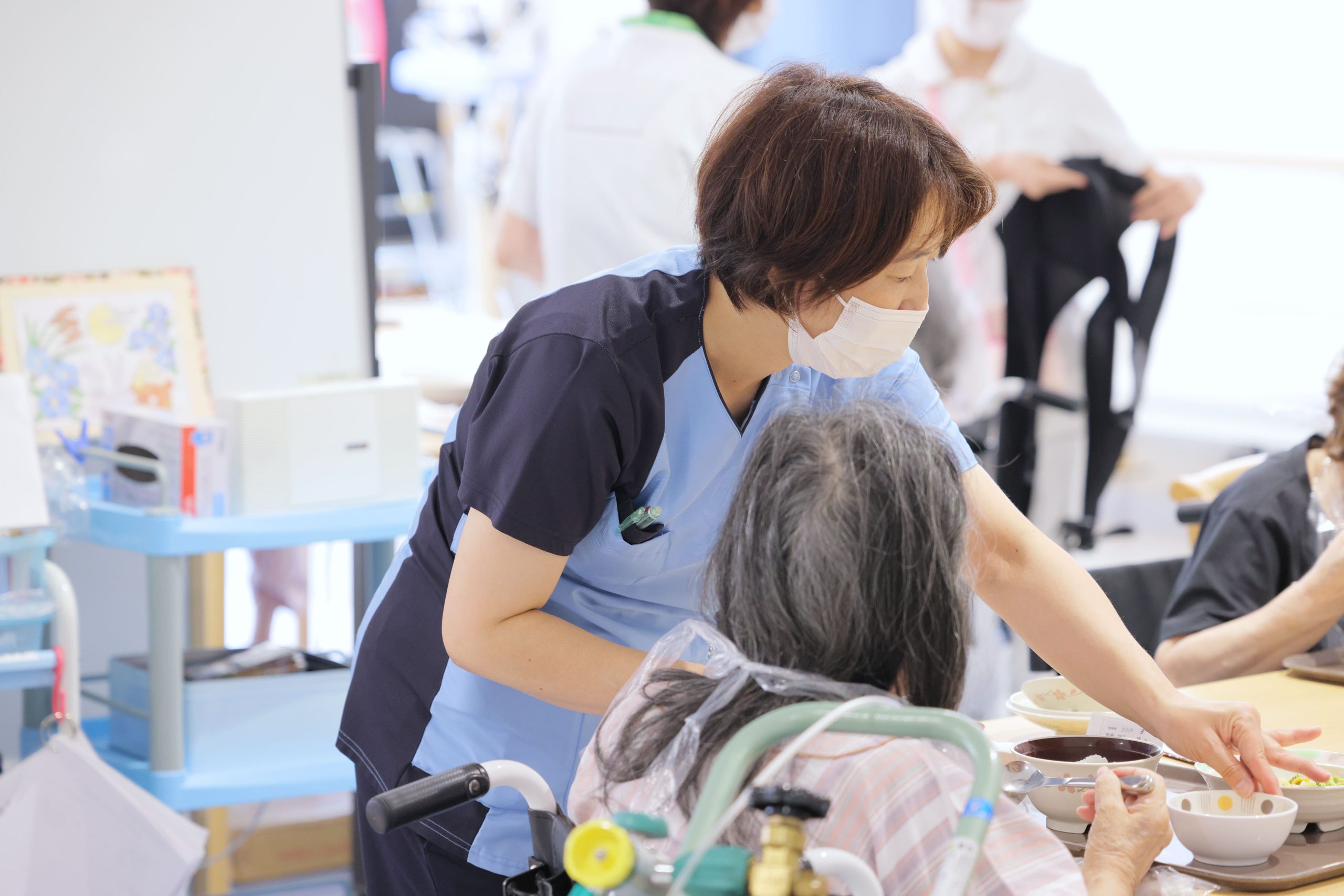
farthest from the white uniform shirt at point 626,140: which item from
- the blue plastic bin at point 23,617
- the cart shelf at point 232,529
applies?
the blue plastic bin at point 23,617

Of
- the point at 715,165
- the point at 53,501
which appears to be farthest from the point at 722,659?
the point at 53,501

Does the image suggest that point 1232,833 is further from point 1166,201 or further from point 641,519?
point 1166,201

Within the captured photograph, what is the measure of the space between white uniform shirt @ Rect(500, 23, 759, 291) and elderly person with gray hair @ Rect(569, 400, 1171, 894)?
1.87 m

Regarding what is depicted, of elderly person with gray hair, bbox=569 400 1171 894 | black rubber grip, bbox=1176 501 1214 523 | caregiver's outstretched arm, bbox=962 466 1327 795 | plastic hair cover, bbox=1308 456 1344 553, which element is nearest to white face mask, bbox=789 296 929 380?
caregiver's outstretched arm, bbox=962 466 1327 795

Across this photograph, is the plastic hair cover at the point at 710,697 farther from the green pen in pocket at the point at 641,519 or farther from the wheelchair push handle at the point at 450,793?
the green pen in pocket at the point at 641,519

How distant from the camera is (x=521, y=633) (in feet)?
3.97

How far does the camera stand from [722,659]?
983 mm

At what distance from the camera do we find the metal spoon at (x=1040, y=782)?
3.78ft

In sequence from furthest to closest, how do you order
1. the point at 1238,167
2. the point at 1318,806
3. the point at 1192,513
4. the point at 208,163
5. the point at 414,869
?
the point at 1238,167 → the point at 208,163 → the point at 1192,513 → the point at 414,869 → the point at 1318,806

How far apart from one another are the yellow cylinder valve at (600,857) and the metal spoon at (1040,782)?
1.70 ft

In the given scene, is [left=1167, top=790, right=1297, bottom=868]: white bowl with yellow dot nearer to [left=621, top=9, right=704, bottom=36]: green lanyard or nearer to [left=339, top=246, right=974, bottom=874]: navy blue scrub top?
[left=339, top=246, right=974, bottom=874]: navy blue scrub top

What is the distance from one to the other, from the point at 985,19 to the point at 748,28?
1.46 meters

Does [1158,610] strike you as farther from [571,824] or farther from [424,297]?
[424,297]

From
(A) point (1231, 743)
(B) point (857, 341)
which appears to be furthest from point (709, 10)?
(A) point (1231, 743)
